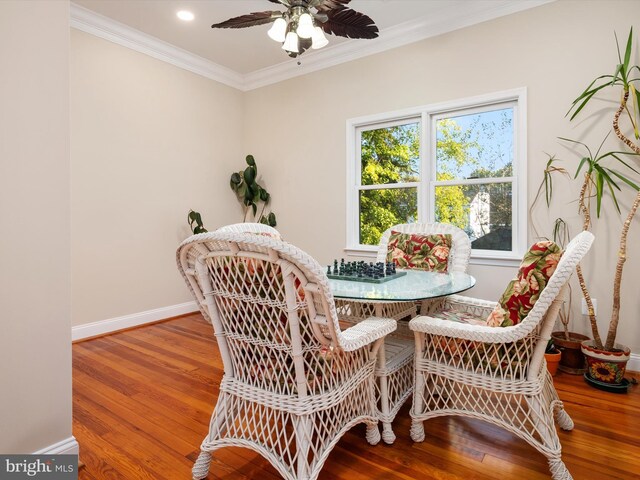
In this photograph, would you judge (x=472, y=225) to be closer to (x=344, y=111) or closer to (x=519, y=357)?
(x=344, y=111)

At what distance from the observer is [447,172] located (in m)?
3.55

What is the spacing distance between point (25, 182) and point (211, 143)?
10.7ft

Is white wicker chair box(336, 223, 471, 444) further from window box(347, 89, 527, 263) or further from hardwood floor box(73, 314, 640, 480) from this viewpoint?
window box(347, 89, 527, 263)

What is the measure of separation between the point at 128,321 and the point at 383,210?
2834mm

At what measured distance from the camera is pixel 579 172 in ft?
9.32

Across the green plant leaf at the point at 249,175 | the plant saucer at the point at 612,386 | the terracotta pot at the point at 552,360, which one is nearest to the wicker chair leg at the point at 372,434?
the terracotta pot at the point at 552,360

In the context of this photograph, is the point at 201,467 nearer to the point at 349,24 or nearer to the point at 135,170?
the point at 349,24

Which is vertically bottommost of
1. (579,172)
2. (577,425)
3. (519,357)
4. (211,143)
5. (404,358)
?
(577,425)

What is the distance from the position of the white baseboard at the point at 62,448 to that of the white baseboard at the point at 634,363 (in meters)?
3.43

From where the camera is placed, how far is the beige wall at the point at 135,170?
344 centimetres

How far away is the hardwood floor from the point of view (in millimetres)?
1572

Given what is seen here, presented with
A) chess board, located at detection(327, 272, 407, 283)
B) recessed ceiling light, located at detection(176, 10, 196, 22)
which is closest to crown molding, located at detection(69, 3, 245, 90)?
recessed ceiling light, located at detection(176, 10, 196, 22)

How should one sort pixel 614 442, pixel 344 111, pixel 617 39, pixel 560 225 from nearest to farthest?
1. pixel 614 442
2. pixel 617 39
3. pixel 560 225
4. pixel 344 111

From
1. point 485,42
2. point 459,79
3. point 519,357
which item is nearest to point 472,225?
point 459,79
